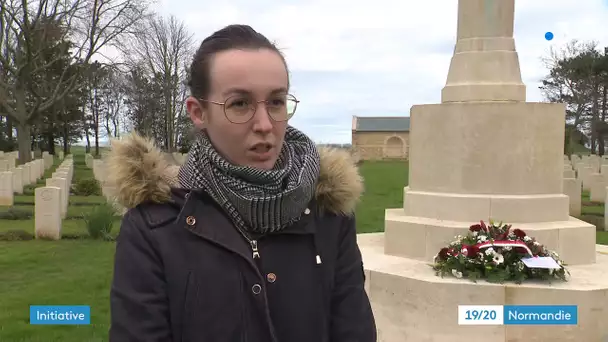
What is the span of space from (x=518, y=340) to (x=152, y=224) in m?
3.82

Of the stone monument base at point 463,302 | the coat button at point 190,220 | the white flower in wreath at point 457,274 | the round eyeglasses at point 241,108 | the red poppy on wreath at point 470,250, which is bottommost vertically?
the stone monument base at point 463,302

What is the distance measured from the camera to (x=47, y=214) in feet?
30.0

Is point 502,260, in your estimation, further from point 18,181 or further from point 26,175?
point 26,175

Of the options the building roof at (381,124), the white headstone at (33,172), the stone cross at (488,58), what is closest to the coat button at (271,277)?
the stone cross at (488,58)

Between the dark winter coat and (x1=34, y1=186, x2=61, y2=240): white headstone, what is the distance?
27.4 feet

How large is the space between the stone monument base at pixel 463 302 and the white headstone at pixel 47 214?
6247mm

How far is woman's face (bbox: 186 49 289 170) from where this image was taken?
1.48 metres

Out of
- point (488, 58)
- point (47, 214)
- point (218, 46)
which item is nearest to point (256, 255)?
point (218, 46)

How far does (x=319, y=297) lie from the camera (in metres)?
1.56

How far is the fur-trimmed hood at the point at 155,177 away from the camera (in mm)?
1536

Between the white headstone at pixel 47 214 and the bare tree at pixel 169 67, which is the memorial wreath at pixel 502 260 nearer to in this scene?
the white headstone at pixel 47 214

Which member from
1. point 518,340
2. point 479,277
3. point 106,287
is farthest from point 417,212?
point 106,287

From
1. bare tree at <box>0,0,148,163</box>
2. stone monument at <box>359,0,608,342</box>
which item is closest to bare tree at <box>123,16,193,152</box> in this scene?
bare tree at <box>0,0,148,163</box>

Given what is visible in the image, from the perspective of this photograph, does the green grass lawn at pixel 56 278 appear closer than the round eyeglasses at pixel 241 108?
No
